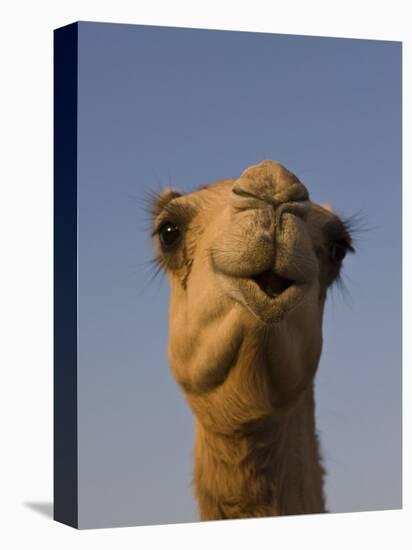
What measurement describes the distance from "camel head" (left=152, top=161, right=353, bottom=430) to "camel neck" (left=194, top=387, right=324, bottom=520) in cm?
17

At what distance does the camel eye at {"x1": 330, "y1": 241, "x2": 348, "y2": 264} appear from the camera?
8492 millimetres

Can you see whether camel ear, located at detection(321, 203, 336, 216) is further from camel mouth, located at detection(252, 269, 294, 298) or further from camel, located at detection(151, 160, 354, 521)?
camel mouth, located at detection(252, 269, 294, 298)

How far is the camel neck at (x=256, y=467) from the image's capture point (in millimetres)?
8305

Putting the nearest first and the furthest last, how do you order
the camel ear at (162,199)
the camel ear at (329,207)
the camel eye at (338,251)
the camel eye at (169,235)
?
the camel eye at (169,235)
the camel ear at (162,199)
the camel eye at (338,251)
the camel ear at (329,207)

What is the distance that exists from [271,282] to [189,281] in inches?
17.7

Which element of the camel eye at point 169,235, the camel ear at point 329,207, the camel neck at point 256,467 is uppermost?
the camel ear at point 329,207

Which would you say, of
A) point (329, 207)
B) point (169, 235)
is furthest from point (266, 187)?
point (329, 207)

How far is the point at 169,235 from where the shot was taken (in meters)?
8.28

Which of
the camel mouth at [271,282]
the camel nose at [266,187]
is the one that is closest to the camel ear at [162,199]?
the camel nose at [266,187]

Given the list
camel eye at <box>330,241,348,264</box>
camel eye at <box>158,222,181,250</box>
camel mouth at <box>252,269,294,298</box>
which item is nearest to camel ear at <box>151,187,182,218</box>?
camel eye at <box>158,222,181,250</box>

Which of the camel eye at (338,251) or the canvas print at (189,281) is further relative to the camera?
the camel eye at (338,251)

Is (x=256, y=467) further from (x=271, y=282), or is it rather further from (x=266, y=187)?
(x=266, y=187)

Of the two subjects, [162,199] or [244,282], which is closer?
[244,282]

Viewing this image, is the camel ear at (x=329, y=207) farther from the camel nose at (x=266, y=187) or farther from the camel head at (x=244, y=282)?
the camel nose at (x=266, y=187)
